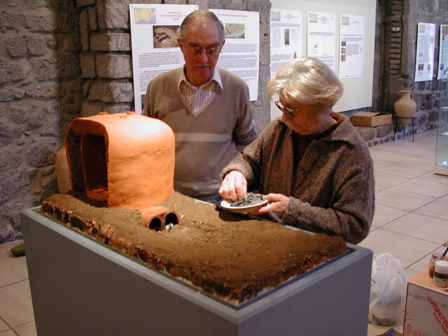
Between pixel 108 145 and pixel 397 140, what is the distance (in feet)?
25.2

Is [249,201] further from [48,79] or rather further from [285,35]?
[285,35]

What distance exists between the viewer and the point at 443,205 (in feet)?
15.9

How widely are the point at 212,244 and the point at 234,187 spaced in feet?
1.18

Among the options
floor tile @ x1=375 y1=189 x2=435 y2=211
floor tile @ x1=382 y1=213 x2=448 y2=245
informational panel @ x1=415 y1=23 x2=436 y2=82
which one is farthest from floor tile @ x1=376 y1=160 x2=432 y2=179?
informational panel @ x1=415 y1=23 x2=436 y2=82

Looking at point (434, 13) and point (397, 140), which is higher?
point (434, 13)

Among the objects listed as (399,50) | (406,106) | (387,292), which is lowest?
(387,292)

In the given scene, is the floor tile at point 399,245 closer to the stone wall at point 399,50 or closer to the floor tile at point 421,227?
the floor tile at point 421,227

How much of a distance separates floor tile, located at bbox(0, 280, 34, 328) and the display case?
5140mm

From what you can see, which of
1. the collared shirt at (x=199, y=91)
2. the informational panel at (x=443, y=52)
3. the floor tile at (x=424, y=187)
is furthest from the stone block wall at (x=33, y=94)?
the informational panel at (x=443, y=52)

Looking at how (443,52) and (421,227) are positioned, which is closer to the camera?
(421,227)

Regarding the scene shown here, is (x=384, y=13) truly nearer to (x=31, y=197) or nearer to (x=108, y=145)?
(x=31, y=197)

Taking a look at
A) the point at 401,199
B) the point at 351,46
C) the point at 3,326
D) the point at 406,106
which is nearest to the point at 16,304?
the point at 3,326

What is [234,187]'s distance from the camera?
67.9 inches

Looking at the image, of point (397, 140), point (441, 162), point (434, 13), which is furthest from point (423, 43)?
point (441, 162)
